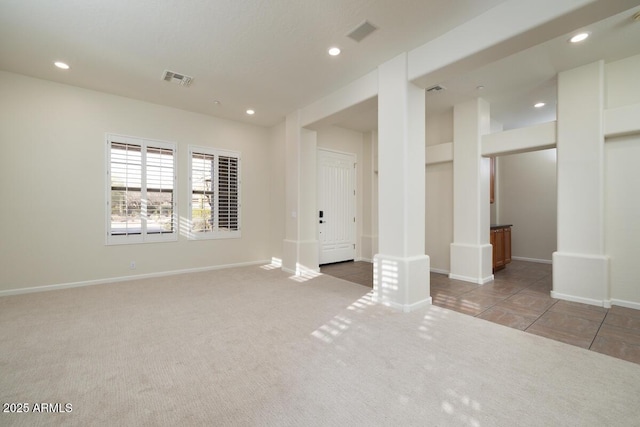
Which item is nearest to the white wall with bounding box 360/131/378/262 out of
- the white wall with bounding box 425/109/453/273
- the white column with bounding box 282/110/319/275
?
the white wall with bounding box 425/109/453/273

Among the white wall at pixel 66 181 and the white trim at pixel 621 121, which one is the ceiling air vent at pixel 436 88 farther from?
the white wall at pixel 66 181

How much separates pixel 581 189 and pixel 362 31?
339cm

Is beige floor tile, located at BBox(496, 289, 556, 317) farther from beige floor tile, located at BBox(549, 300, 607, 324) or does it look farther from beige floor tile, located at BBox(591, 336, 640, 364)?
beige floor tile, located at BBox(591, 336, 640, 364)

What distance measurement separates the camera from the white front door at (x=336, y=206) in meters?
5.99

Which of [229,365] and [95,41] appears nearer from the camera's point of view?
[229,365]

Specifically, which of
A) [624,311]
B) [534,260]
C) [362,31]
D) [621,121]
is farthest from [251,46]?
[534,260]

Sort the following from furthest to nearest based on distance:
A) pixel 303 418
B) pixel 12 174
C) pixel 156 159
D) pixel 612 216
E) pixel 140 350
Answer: pixel 156 159 < pixel 12 174 < pixel 612 216 < pixel 140 350 < pixel 303 418

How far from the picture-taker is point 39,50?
10.7 ft

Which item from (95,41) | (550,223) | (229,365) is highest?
(95,41)

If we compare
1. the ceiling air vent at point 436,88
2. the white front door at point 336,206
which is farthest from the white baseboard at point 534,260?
the ceiling air vent at point 436,88

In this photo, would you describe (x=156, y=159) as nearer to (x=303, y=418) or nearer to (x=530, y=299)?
(x=303, y=418)

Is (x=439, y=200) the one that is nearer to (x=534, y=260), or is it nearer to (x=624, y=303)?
(x=624, y=303)

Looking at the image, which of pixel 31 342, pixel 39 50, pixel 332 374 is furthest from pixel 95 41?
pixel 332 374

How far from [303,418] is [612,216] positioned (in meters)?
4.42
